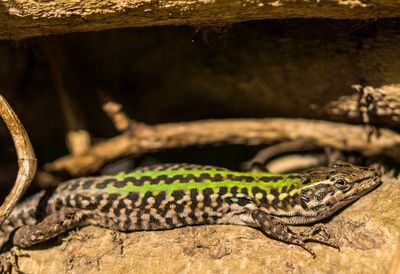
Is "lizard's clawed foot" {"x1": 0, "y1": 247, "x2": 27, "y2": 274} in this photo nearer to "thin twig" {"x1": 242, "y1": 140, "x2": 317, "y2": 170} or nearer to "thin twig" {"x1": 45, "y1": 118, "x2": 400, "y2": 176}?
"thin twig" {"x1": 45, "y1": 118, "x2": 400, "y2": 176}

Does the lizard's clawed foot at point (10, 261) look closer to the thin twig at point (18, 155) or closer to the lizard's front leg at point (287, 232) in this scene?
the thin twig at point (18, 155)

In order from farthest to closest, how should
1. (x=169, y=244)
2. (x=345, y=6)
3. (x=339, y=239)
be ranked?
(x=169, y=244) < (x=339, y=239) < (x=345, y=6)

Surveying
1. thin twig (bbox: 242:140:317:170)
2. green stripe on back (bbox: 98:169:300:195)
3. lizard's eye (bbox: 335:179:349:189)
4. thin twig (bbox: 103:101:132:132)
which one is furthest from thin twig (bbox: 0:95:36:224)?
lizard's eye (bbox: 335:179:349:189)

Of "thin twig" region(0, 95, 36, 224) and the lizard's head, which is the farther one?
the lizard's head

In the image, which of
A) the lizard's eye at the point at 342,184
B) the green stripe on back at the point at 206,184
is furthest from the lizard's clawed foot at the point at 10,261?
the lizard's eye at the point at 342,184

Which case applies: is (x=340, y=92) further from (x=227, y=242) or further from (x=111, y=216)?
(x=111, y=216)

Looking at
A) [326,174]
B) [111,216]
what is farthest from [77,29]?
[326,174]

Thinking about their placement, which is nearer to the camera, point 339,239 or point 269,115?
point 339,239
